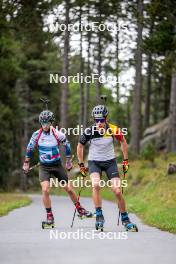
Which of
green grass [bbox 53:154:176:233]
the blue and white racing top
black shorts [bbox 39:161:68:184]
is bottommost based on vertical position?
green grass [bbox 53:154:176:233]

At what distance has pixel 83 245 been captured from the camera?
10.8 m

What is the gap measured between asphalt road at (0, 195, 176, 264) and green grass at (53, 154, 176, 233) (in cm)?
181

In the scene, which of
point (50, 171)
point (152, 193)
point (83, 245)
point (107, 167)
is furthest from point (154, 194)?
point (83, 245)

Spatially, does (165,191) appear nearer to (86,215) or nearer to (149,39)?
(149,39)

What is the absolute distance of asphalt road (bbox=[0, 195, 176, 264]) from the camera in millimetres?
9305

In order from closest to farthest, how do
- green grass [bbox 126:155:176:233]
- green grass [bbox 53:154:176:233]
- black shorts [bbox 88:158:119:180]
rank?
black shorts [bbox 88:158:119:180]
green grass [bbox 126:155:176:233]
green grass [bbox 53:154:176:233]

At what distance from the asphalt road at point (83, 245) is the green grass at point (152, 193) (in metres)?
1.81

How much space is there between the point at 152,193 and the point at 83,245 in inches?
505

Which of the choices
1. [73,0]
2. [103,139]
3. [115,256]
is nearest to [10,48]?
[73,0]

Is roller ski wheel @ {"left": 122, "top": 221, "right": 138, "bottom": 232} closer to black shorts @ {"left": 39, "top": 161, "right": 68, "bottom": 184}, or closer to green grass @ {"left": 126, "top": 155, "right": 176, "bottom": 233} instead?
green grass @ {"left": 126, "top": 155, "right": 176, "bottom": 233}

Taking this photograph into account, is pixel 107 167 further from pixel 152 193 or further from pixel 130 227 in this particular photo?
pixel 152 193

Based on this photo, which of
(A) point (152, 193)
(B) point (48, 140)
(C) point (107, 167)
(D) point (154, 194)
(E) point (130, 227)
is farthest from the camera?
(A) point (152, 193)

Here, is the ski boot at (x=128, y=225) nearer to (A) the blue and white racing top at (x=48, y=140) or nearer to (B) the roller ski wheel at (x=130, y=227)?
(B) the roller ski wheel at (x=130, y=227)

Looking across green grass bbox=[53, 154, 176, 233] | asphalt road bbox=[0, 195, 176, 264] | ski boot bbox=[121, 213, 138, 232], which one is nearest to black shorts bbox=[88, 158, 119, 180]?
ski boot bbox=[121, 213, 138, 232]
